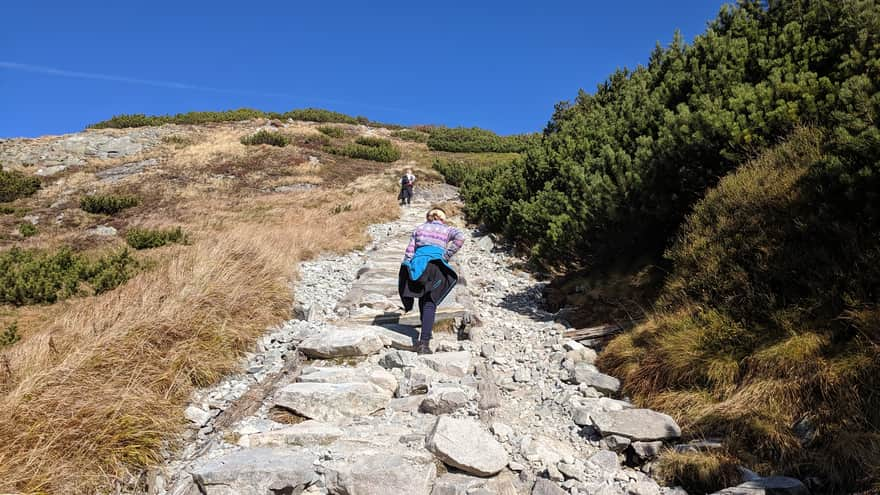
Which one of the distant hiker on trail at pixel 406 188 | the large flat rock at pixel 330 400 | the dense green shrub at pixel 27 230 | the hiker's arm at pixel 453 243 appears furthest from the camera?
the distant hiker on trail at pixel 406 188

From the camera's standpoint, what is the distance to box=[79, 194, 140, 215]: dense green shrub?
68.1 ft

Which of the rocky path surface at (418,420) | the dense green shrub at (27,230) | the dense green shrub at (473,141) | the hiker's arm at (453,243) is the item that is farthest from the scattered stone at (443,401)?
the dense green shrub at (473,141)

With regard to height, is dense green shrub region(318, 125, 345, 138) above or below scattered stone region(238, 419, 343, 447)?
above

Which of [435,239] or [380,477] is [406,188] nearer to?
[435,239]

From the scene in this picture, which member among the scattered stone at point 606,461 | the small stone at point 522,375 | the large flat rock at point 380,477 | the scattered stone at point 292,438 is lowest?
the scattered stone at point 292,438

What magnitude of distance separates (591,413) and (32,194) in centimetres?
2998

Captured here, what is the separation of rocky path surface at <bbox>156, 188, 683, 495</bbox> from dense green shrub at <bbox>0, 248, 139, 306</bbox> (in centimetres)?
496

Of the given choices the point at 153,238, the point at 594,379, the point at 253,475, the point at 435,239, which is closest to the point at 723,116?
the point at 594,379

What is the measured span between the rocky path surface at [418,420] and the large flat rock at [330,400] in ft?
0.04

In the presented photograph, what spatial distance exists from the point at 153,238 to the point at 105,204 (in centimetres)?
1003

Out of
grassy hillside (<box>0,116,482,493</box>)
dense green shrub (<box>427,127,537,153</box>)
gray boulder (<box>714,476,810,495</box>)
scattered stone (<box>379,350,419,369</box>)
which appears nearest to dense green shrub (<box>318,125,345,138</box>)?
dense green shrub (<box>427,127,537,153</box>)

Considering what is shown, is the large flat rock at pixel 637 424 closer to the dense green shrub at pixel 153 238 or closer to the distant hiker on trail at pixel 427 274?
the distant hiker on trail at pixel 427 274

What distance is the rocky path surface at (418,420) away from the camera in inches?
128

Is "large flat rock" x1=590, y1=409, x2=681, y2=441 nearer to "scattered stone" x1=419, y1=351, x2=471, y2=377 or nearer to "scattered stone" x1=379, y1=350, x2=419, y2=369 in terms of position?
"scattered stone" x1=419, y1=351, x2=471, y2=377
